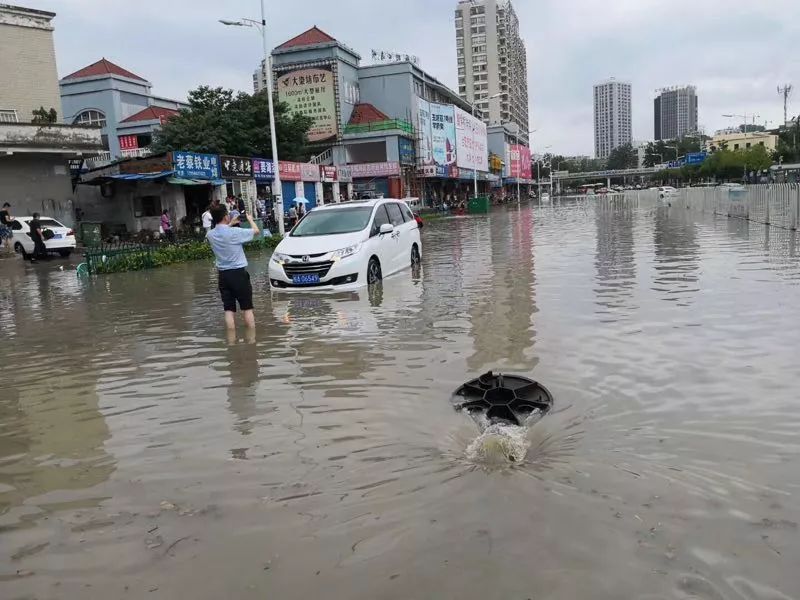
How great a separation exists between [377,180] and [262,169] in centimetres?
1731

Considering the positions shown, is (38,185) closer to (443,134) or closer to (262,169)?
(262,169)

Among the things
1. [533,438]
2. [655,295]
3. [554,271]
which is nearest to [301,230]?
[554,271]

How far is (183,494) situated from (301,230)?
8.65m

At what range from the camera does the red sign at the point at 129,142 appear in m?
43.4

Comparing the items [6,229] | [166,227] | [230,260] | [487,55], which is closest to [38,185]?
[166,227]

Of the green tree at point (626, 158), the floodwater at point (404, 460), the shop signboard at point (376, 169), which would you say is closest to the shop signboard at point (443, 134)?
the shop signboard at point (376, 169)

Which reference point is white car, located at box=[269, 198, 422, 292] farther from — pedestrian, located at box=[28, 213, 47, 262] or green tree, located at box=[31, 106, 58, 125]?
green tree, located at box=[31, 106, 58, 125]

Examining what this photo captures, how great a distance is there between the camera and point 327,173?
4069 cm

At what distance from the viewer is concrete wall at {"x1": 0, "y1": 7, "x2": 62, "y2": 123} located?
27969 mm

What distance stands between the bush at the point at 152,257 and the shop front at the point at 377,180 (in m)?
27.7

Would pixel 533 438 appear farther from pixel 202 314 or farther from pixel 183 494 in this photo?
pixel 202 314

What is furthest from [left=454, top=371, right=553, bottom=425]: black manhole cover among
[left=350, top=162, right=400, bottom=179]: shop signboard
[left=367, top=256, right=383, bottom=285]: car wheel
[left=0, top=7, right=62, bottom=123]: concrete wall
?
[left=350, top=162, right=400, bottom=179]: shop signboard

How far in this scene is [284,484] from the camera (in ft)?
12.9

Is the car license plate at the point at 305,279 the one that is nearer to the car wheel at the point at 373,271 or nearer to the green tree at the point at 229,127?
the car wheel at the point at 373,271
